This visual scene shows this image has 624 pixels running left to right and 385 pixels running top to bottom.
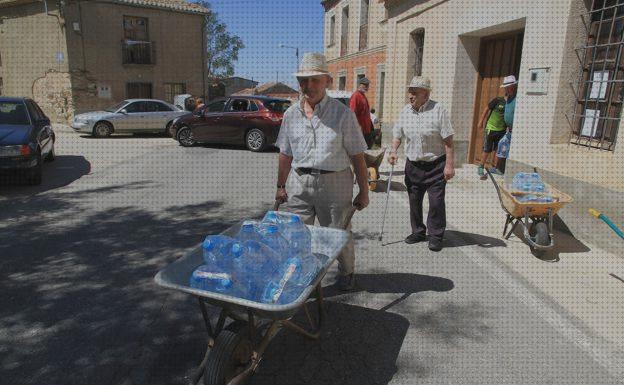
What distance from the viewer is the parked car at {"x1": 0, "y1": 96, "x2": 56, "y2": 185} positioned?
292 inches

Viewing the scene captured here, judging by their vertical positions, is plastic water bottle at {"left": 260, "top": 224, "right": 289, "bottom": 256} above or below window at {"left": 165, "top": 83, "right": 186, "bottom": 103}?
below

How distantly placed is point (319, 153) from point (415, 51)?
9518mm

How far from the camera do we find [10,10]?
22656 millimetres

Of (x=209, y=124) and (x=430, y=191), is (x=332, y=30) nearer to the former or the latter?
(x=209, y=124)

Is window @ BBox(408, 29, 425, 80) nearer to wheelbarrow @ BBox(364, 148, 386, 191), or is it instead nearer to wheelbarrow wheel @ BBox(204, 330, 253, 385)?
wheelbarrow @ BBox(364, 148, 386, 191)

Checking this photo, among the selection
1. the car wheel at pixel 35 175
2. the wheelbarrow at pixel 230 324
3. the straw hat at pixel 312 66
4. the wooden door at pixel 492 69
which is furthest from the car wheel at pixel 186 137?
the wheelbarrow at pixel 230 324

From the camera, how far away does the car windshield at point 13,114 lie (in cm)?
836

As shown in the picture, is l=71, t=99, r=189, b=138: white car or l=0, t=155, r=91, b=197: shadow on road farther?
l=71, t=99, r=189, b=138: white car

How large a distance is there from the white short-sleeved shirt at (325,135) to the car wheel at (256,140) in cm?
943

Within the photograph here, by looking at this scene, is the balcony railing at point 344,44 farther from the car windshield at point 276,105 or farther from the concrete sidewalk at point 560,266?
the concrete sidewalk at point 560,266

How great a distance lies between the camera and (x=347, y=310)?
Result: 3574 mm

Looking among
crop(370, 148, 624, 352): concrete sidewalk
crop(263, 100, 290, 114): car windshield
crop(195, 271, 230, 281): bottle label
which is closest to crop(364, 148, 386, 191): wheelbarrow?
crop(370, 148, 624, 352): concrete sidewalk

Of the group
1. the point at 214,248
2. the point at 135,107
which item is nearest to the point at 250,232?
the point at 214,248

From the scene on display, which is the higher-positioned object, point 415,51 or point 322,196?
point 415,51
